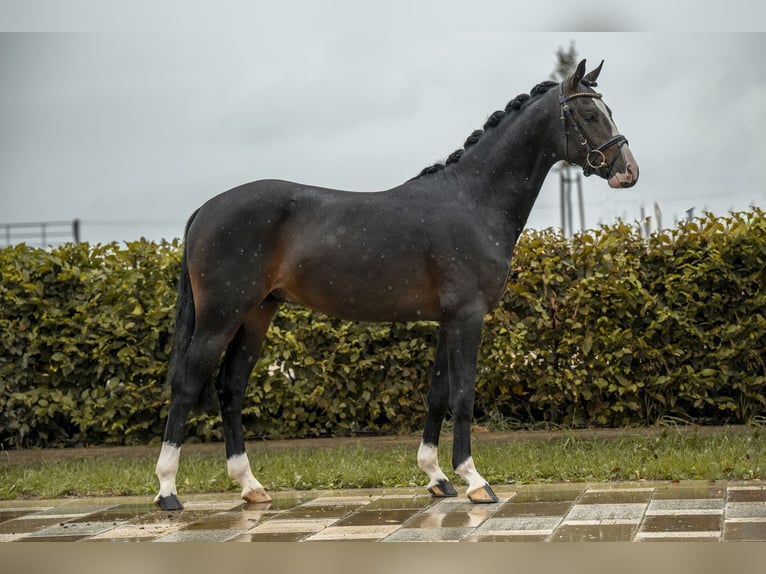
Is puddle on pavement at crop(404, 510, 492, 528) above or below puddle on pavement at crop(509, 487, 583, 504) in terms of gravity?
below

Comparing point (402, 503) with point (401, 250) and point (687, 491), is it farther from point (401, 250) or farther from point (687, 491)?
point (687, 491)

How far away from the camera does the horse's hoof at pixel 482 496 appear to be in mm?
6105

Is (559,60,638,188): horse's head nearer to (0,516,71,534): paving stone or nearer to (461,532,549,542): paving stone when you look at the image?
(461,532,549,542): paving stone

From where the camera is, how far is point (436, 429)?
662 centimetres

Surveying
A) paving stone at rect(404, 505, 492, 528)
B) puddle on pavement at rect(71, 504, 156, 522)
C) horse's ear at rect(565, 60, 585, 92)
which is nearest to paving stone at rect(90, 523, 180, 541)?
puddle on pavement at rect(71, 504, 156, 522)

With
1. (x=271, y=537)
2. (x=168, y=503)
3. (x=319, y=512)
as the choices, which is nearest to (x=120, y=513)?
(x=168, y=503)

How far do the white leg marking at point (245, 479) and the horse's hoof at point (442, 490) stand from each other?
1.07m

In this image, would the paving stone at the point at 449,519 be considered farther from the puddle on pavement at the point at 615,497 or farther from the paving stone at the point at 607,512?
the puddle on pavement at the point at 615,497

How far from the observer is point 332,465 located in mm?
7676

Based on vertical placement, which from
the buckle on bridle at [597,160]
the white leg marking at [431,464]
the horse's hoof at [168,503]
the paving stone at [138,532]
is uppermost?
the buckle on bridle at [597,160]

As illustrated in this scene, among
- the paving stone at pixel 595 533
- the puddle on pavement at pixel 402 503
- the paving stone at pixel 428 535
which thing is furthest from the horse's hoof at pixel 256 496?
the paving stone at pixel 595 533

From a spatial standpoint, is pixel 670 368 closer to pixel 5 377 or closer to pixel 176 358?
pixel 176 358

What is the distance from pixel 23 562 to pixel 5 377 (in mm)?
4865

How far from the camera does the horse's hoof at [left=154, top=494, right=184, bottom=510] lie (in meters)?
6.27
